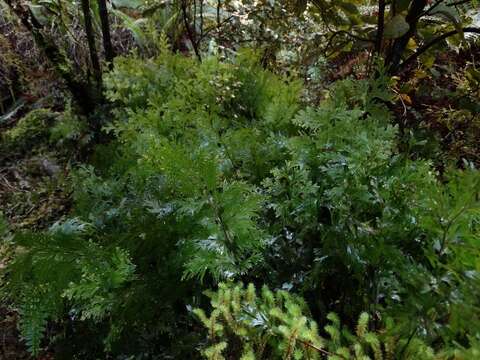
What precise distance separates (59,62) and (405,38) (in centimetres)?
172

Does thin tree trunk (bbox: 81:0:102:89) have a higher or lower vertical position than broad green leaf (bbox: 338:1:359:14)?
lower

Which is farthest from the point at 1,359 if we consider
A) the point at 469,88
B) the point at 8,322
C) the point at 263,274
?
the point at 469,88

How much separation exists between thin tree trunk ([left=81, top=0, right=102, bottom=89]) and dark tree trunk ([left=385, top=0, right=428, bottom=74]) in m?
1.48

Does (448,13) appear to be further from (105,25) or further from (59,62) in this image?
(59,62)

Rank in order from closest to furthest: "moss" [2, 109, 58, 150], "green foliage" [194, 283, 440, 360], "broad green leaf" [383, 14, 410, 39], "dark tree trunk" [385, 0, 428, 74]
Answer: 1. "green foliage" [194, 283, 440, 360]
2. "broad green leaf" [383, 14, 410, 39]
3. "dark tree trunk" [385, 0, 428, 74]
4. "moss" [2, 109, 58, 150]

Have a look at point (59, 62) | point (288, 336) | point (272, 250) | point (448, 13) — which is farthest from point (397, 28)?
point (59, 62)

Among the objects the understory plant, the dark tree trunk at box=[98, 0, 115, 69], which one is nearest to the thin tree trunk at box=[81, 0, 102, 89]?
the dark tree trunk at box=[98, 0, 115, 69]

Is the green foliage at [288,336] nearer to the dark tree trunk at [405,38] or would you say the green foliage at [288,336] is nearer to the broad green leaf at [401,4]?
the dark tree trunk at [405,38]

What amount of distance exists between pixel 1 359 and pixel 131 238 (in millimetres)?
892

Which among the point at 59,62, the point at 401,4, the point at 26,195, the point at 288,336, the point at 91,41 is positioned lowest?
the point at 26,195

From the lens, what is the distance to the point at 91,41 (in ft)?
7.10

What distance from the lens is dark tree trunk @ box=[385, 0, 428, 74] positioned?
1411 millimetres

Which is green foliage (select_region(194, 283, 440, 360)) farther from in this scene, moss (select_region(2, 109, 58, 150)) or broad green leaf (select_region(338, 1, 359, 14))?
moss (select_region(2, 109, 58, 150))

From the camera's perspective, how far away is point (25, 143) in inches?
98.3
